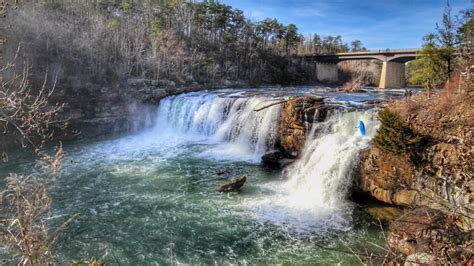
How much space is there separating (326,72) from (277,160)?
136ft

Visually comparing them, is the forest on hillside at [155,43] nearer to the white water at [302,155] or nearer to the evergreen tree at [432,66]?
the white water at [302,155]

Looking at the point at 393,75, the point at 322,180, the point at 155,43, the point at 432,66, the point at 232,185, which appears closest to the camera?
the point at 322,180

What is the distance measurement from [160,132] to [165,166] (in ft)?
26.4

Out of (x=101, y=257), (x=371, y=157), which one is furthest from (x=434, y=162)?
(x=101, y=257)

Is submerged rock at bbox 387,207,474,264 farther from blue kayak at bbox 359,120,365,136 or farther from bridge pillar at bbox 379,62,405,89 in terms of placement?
bridge pillar at bbox 379,62,405,89

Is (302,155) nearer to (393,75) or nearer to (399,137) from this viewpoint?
(399,137)

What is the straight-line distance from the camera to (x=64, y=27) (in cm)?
2762

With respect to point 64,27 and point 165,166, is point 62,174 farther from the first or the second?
point 64,27

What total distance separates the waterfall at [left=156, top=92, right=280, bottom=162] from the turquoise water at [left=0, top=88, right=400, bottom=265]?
956 mm

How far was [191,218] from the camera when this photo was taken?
865 cm

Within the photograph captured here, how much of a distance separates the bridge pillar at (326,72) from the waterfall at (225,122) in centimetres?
3220

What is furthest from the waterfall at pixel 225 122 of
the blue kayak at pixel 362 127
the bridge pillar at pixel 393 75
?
the bridge pillar at pixel 393 75

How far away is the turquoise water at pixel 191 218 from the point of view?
7062 mm

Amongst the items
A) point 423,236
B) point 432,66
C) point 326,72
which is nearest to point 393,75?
point 326,72
